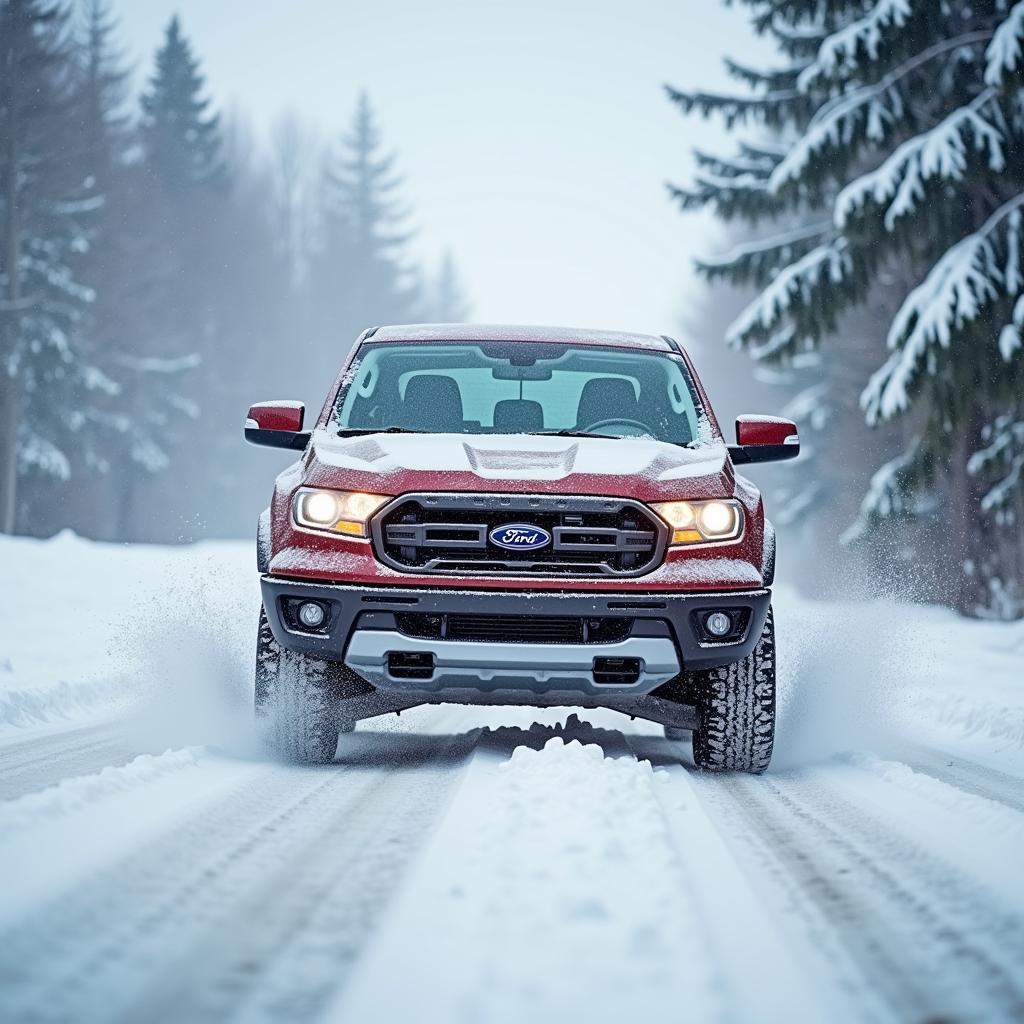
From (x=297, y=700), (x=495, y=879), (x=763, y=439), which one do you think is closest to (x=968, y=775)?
(x=763, y=439)

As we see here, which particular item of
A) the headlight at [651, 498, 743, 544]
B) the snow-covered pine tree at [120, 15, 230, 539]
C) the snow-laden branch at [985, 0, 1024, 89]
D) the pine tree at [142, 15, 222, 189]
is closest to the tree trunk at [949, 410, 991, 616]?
the snow-laden branch at [985, 0, 1024, 89]

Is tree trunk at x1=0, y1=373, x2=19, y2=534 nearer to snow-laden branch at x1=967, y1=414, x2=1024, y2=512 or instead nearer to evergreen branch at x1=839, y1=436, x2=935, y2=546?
evergreen branch at x1=839, y1=436, x2=935, y2=546

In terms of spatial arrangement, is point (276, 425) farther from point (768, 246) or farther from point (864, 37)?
point (768, 246)

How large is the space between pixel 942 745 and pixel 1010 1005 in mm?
4524

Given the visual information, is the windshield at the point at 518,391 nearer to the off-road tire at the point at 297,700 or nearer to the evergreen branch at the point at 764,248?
the off-road tire at the point at 297,700

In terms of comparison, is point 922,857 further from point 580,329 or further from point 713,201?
point 713,201

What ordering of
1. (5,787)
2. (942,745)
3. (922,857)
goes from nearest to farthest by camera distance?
1. (922,857)
2. (5,787)
3. (942,745)

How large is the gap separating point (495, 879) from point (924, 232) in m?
13.3

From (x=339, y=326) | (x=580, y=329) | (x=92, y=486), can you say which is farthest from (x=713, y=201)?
(x=339, y=326)

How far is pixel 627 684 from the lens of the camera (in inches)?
204

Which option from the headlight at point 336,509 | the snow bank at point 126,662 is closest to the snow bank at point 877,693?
the headlight at point 336,509

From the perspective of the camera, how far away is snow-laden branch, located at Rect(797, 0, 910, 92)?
1366 centimetres

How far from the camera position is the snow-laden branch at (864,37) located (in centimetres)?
1366

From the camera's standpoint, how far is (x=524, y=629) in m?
5.15
